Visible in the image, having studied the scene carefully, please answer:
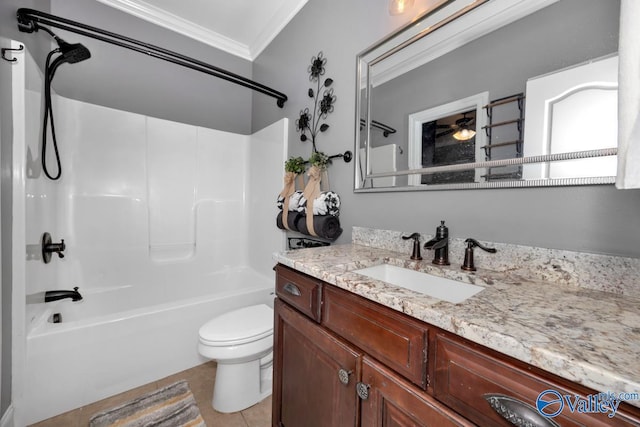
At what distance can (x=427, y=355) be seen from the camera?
22.0 inches

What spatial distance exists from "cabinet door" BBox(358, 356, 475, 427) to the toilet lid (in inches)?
34.1

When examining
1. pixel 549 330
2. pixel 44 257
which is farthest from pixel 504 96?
pixel 44 257

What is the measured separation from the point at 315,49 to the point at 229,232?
1.86 meters

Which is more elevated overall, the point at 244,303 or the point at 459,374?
the point at 459,374

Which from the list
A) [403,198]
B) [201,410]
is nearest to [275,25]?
[403,198]

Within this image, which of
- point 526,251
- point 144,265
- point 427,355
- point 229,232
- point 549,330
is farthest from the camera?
point 229,232

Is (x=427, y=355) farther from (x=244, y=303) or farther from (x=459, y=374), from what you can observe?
(x=244, y=303)

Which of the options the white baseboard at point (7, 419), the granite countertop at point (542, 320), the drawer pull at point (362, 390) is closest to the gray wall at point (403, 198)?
the granite countertop at point (542, 320)

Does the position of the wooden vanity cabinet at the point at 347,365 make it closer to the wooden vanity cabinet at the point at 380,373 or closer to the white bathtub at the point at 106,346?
the wooden vanity cabinet at the point at 380,373

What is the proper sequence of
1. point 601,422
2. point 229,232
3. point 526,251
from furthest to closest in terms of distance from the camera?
point 229,232, point 526,251, point 601,422

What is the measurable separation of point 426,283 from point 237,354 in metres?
1.06

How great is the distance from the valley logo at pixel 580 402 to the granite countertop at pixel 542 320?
0.01 metres

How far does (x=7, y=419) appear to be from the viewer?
1.16 meters

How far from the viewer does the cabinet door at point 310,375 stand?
744 mm
